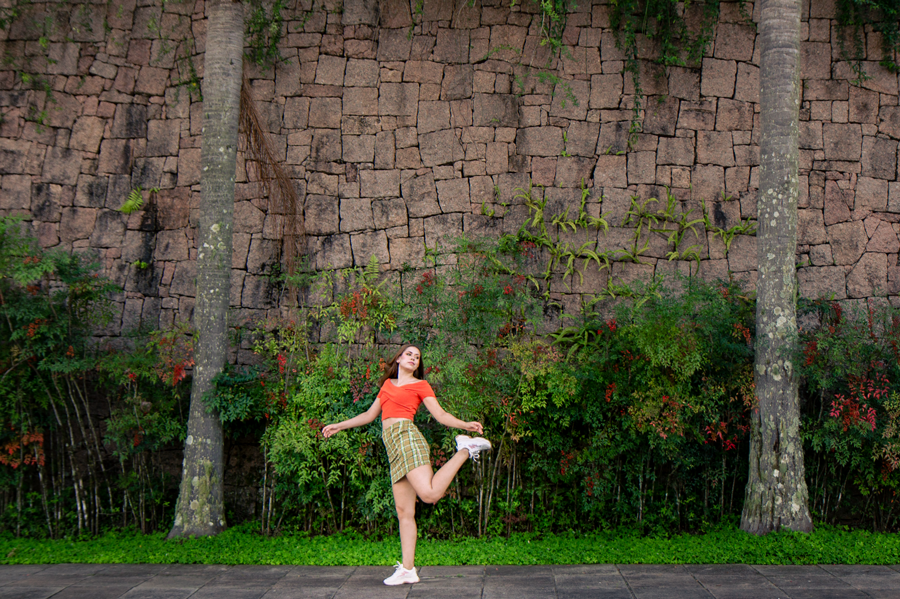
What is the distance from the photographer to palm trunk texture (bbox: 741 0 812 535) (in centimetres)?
436

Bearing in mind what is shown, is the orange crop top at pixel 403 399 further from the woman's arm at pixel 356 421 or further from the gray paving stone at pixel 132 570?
the gray paving stone at pixel 132 570

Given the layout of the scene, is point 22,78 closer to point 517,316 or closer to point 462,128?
point 462,128

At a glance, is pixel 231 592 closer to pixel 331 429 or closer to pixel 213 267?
pixel 331 429

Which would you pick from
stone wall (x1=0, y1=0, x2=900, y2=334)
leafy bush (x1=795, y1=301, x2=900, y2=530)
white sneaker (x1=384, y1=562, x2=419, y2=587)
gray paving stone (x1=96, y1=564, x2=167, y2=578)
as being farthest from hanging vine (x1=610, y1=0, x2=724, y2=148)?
gray paving stone (x1=96, y1=564, x2=167, y2=578)

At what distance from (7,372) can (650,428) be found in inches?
192

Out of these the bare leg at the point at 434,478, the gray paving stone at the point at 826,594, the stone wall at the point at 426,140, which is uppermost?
the stone wall at the point at 426,140

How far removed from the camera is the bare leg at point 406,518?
3561 millimetres

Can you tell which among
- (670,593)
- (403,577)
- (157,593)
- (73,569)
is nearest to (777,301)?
(670,593)

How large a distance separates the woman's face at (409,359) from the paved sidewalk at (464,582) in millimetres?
1307

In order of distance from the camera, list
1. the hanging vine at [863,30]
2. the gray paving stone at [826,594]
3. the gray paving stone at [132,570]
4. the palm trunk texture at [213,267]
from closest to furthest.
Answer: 1. the gray paving stone at [826,594]
2. the gray paving stone at [132,570]
3. the palm trunk texture at [213,267]
4. the hanging vine at [863,30]

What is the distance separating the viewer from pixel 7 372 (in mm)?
4605

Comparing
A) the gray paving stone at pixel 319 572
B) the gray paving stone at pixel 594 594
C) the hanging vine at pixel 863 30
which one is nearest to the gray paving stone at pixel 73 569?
the gray paving stone at pixel 319 572

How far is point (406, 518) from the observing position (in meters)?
3.56

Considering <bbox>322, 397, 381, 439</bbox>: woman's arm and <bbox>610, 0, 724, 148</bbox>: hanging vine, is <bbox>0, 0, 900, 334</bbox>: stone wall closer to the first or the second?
<bbox>610, 0, 724, 148</bbox>: hanging vine
